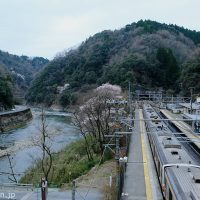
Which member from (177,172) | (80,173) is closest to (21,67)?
Result: (80,173)

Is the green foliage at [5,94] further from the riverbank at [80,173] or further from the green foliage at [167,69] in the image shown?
the riverbank at [80,173]

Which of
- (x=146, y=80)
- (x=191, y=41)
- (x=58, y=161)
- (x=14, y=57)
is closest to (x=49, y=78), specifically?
(x=146, y=80)

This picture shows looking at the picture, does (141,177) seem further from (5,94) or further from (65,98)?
(65,98)

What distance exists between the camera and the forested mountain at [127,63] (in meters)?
80.9

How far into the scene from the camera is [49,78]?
351 ft

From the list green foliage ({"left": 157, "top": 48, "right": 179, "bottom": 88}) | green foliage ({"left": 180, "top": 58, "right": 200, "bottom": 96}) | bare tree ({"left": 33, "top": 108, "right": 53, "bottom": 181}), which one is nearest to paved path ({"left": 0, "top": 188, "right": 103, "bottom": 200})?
bare tree ({"left": 33, "top": 108, "right": 53, "bottom": 181})

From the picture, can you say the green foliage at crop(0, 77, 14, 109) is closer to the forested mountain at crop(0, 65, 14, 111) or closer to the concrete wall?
the forested mountain at crop(0, 65, 14, 111)

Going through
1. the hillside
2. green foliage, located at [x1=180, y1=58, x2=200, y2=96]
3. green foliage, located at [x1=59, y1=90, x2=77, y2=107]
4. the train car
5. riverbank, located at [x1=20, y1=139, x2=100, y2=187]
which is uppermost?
the hillside

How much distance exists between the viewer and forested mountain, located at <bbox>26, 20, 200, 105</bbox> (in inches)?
3185

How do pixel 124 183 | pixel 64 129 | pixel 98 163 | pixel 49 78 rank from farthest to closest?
1. pixel 49 78
2. pixel 64 129
3. pixel 98 163
4. pixel 124 183

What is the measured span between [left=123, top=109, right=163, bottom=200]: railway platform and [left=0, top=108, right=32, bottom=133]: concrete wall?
107 ft

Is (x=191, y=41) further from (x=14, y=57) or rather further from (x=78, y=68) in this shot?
(x=14, y=57)

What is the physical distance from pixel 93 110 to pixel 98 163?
8024 millimetres

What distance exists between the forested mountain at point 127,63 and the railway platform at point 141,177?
46.9 meters
